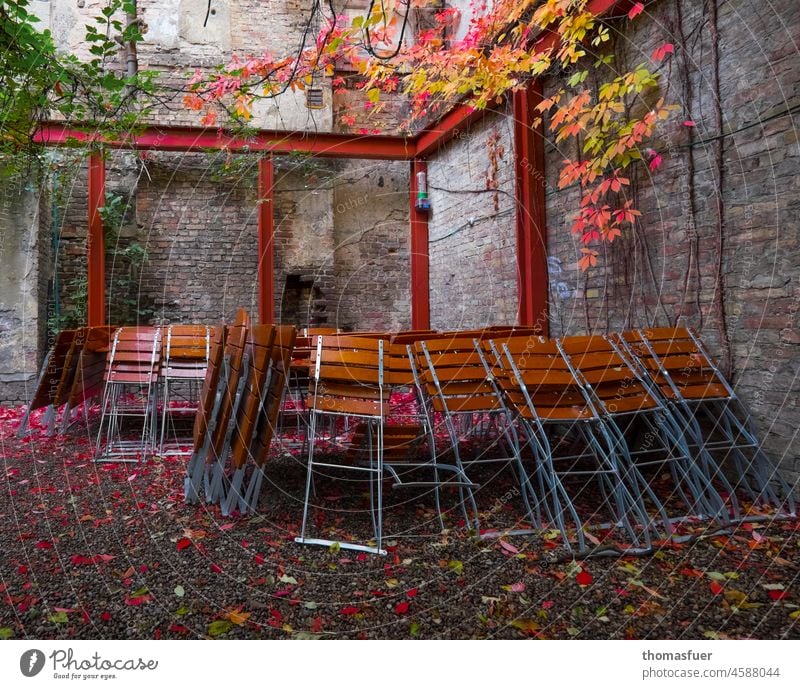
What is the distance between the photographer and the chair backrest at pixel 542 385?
Result: 2.98 metres

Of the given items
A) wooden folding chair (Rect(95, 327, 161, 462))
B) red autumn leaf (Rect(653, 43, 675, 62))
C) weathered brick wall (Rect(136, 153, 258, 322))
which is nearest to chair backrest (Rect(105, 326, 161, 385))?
wooden folding chair (Rect(95, 327, 161, 462))

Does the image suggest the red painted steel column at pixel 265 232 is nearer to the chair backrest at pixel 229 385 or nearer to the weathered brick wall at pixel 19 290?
the weathered brick wall at pixel 19 290

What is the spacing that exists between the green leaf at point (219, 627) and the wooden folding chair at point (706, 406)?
2509 millimetres

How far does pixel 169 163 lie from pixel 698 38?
697 centimetres

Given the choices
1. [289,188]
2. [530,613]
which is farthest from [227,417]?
[289,188]

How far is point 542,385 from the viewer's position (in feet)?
10.1

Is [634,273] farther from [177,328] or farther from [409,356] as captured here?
[177,328]

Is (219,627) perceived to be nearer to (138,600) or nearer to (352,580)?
(138,600)

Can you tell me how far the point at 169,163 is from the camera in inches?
318

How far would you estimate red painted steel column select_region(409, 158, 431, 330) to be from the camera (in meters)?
7.46

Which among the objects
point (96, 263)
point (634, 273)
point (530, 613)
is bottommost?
point (530, 613)
